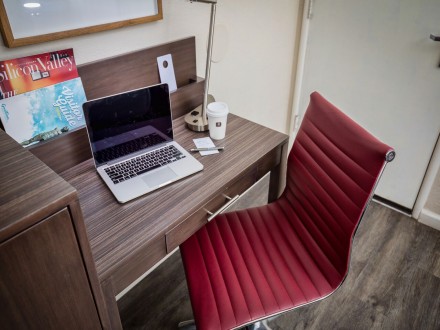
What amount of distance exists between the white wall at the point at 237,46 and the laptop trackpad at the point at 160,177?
0.46m

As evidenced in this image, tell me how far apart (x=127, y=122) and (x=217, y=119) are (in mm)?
340

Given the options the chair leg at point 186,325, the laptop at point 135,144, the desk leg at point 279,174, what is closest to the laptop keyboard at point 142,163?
the laptop at point 135,144

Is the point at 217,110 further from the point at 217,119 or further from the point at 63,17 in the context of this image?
the point at 63,17

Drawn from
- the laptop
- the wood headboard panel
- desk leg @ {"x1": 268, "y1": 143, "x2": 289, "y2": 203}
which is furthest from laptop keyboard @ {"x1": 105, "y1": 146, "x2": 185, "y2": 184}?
desk leg @ {"x1": 268, "y1": 143, "x2": 289, "y2": 203}

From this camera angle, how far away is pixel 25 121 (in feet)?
3.33

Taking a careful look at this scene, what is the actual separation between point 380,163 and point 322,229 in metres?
0.33

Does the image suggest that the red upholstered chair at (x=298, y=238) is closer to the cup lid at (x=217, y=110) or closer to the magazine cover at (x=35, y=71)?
the cup lid at (x=217, y=110)

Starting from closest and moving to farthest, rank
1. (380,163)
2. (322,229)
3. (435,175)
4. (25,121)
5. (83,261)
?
(83,261) → (380,163) → (25,121) → (322,229) → (435,175)

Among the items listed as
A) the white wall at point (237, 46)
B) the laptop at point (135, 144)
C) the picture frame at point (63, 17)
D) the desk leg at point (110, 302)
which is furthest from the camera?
the white wall at point (237, 46)

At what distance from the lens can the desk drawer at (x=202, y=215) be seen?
98 cm

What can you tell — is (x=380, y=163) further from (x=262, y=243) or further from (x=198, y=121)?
(x=198, y=121)

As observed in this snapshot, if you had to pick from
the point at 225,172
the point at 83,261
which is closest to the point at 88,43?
the point at 225,172

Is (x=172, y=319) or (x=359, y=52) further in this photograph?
(x=359, y=52)

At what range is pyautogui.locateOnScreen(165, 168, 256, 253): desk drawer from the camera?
0.98 m
